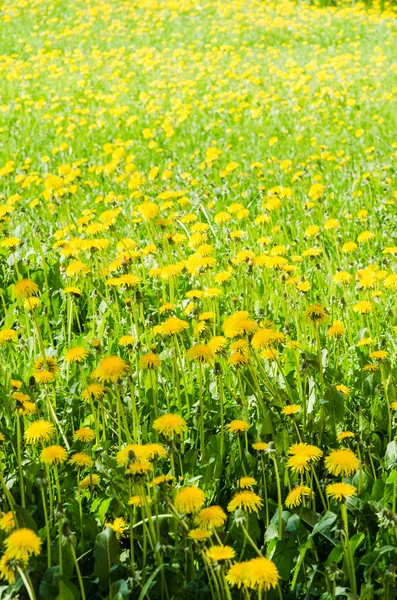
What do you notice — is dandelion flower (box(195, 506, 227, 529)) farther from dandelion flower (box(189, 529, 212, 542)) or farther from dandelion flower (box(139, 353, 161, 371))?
dandelion flower (box(139, 353, 161, 371))

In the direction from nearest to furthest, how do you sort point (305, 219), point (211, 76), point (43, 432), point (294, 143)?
point (43, 432) → point (305, 219) → point (294, 143) → point (211, 76)

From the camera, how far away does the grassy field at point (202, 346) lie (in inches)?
65.7

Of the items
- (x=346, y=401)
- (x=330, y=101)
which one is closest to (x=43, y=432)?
(x=346, y=401)

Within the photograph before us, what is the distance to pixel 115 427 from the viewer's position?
2.40m

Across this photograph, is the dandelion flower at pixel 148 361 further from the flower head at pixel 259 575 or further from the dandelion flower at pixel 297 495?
the flower head at pixel 259 575

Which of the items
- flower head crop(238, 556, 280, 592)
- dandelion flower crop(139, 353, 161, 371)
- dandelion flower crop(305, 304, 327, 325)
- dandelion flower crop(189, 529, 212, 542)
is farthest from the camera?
dandelion flower crop(305, 304, 327, 325)

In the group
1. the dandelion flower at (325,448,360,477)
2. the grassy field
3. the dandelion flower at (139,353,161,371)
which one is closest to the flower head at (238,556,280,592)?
the grassy field

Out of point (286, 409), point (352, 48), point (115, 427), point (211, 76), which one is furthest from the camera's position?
point (352, 48)

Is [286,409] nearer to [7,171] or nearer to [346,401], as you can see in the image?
[346,401]

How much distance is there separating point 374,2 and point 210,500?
11898 millimetres

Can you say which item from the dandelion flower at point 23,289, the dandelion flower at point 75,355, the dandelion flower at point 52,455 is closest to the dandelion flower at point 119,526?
the dandelion flower at point 52,455

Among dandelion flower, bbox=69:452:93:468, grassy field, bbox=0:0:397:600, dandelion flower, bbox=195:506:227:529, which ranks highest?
dandelion flower, bbox=195:506:227:529

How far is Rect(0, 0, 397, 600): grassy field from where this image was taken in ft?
5.48

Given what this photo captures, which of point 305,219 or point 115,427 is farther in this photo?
point 305,219
